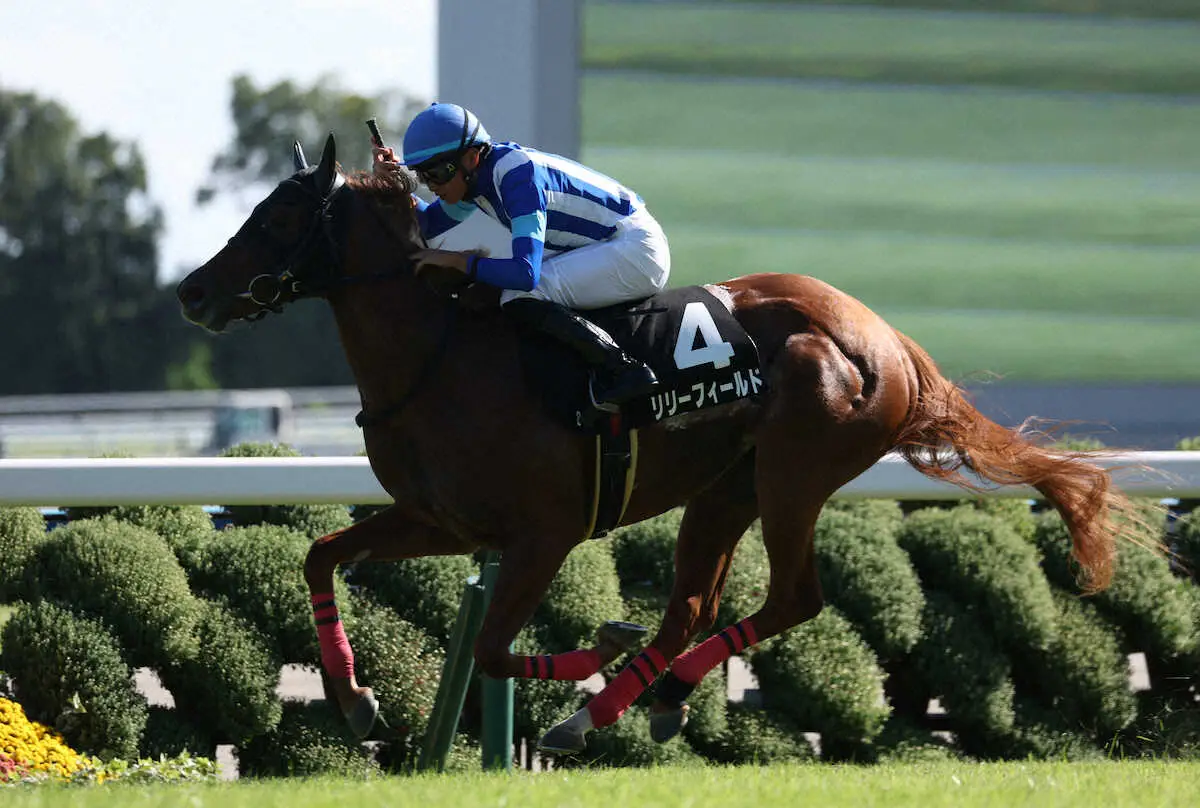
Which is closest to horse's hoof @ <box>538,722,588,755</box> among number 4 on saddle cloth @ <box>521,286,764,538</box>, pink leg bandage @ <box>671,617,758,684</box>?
pink leg bandage @ <box>671,617,758,684</box>

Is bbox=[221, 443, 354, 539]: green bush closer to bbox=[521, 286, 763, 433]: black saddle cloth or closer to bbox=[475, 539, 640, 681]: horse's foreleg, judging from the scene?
bbox=[475, 539, 640, 681]: horse's foreleg

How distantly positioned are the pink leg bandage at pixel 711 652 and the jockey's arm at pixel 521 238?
1257 mm

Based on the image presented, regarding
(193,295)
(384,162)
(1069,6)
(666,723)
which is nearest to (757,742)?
(666,723)

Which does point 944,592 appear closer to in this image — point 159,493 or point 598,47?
point 159,493

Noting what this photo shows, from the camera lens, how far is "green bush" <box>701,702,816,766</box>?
544 cm

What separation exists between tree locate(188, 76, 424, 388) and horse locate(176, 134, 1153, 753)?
30.1m

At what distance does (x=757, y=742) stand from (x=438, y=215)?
7.14ft

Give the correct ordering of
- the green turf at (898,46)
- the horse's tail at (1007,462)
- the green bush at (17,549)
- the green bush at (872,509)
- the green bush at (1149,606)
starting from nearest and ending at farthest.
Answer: the horse's tail at (1007,462) < the green bush at (17,549) < the green bush at (1149,606) < the green bush at (872,509) < the green turf at (898,46)

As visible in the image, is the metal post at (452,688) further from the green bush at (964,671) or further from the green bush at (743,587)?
the green bush at (964,671)

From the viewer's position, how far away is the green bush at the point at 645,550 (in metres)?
5.76

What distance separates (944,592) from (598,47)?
4031 millimetres

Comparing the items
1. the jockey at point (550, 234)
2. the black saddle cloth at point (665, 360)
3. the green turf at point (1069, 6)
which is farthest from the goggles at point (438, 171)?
the green turf at point (1069, 6)

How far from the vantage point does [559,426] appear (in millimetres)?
4367

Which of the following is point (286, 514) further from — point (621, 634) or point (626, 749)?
point (621, 634)
